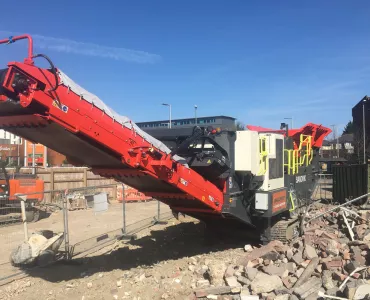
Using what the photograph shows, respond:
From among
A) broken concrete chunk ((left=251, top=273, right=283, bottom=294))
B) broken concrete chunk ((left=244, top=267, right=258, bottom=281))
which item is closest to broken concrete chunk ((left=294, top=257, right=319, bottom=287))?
broken concrete chunk ((left=251, top=273, right=283, bottom=294))

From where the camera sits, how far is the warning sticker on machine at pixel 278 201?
7781 millimetres

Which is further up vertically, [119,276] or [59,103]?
[59,103]

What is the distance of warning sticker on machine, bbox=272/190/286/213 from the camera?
7.78 meters

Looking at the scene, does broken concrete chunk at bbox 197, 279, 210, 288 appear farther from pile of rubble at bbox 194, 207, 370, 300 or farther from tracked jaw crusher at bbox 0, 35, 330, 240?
tracked jaw crusher at bbox 0, 35, 330, 240

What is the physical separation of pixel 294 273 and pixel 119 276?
3060 mm

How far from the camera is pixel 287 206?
28.1ft

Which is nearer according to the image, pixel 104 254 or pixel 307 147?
pixel 104 254

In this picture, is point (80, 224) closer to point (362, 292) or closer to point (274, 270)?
point (274, 270)

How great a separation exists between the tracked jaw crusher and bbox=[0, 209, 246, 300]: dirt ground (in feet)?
2.75

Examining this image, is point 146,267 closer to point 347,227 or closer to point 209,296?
point 209,296

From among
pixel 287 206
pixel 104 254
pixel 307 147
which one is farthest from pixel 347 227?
pixel 104 254

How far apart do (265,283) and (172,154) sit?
244cm

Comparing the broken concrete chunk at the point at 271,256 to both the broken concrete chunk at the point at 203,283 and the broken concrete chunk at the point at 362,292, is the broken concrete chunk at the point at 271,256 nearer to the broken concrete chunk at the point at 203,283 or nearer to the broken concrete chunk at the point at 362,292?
the broken concrete chunk at the point at 203,283

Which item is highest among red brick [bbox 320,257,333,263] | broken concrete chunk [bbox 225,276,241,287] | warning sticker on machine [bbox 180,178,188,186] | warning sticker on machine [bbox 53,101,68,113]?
warning sticker on machine [bbox 53,101,68,113]
